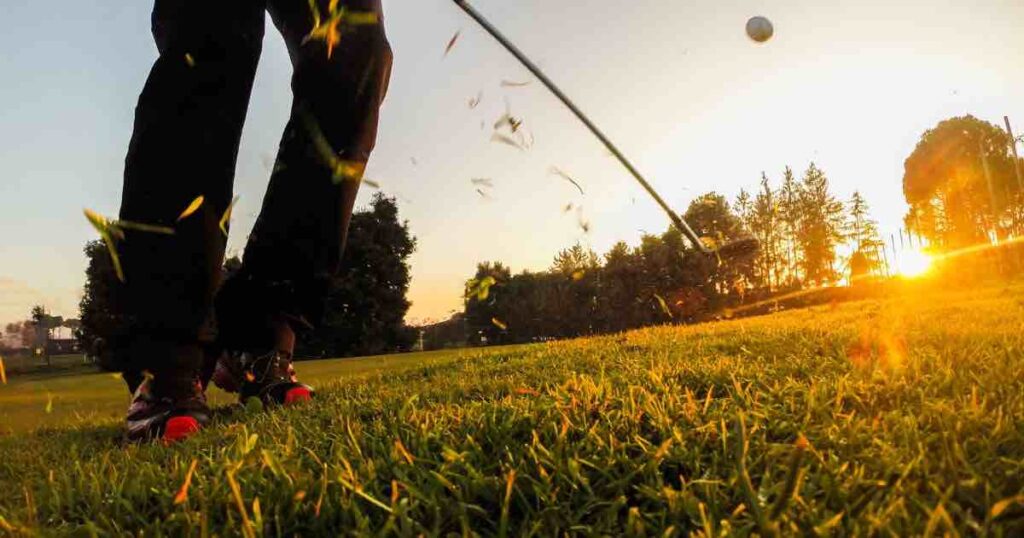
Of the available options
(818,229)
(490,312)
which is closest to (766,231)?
(818,229)

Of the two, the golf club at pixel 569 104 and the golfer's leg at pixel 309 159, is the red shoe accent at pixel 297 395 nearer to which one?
the golfer's leg at pixel 309 159

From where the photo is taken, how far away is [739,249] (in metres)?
5.13

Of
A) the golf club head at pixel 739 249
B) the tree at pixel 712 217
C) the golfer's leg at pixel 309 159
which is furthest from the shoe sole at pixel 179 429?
the tree at pixel 712 217

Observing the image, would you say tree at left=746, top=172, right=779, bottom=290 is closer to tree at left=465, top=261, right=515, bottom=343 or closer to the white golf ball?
tree at left=465, top=261, right=515, bottom=343

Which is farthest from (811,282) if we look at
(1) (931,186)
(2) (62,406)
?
(2) (62,406)

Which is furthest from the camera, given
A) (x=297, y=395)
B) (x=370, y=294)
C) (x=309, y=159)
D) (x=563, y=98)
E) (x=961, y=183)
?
(x=961, y=183)

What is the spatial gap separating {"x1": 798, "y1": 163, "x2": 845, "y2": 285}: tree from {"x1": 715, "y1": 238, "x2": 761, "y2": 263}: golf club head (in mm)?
42203

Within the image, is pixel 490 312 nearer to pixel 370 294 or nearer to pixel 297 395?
pixel 370 294

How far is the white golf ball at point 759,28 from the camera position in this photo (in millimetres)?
6969

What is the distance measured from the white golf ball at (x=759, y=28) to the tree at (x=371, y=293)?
40.3 m

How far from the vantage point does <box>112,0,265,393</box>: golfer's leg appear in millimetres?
2389

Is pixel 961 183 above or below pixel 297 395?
above

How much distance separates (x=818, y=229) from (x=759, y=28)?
47.6 meters

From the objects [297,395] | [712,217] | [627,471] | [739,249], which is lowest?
[627,471]
